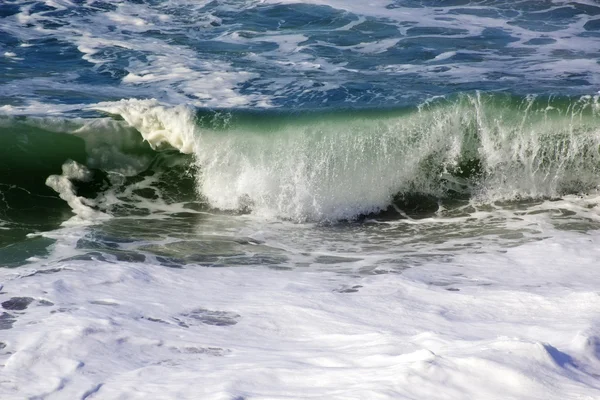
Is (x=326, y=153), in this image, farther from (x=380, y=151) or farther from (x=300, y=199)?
(x=300, y=199)

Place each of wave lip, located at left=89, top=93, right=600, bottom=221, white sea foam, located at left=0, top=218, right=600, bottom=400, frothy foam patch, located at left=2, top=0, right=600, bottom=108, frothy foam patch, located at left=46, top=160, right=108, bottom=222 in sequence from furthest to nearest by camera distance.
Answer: frothy foam patch, located at left=2, top=0, right=600, bottom=108 < wave lip, located at left=89, top=93, right=600, bottom=221 < frothy foam patch, located at left=46, top=160, right=108, bottom=222 < white sea foam, located at left=0, top=218, right=600, bottom=400

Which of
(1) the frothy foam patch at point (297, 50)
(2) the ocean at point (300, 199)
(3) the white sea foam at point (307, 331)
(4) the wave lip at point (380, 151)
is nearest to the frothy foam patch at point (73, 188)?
(2) the ocean at point (300, 199)

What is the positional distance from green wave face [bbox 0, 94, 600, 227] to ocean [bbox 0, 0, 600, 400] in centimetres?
3

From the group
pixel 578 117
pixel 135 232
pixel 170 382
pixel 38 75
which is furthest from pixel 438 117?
pixel 170 382

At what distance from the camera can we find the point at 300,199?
8.80 metres

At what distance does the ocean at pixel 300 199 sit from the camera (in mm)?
4273

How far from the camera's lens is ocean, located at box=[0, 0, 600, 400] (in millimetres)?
4273

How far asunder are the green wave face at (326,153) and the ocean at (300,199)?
0.03 meters

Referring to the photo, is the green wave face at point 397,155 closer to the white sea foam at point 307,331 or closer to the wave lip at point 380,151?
the wave lip at point 380,151

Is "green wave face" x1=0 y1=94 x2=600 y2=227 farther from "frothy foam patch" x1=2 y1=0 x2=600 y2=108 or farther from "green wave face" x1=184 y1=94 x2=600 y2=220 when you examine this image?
"frothy foam patch" x1=2 y1=0 x2=600 y2=108

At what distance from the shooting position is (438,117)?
9.78 metres

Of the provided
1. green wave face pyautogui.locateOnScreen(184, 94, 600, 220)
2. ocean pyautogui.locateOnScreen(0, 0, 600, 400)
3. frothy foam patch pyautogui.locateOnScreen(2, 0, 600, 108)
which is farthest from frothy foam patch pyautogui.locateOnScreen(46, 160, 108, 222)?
frothy foam patch pyautogui.locateOnScreen(2, 0, 600, 108)

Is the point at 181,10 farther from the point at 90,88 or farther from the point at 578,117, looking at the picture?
the point at 578,117

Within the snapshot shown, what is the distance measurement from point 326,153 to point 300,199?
844 mm
